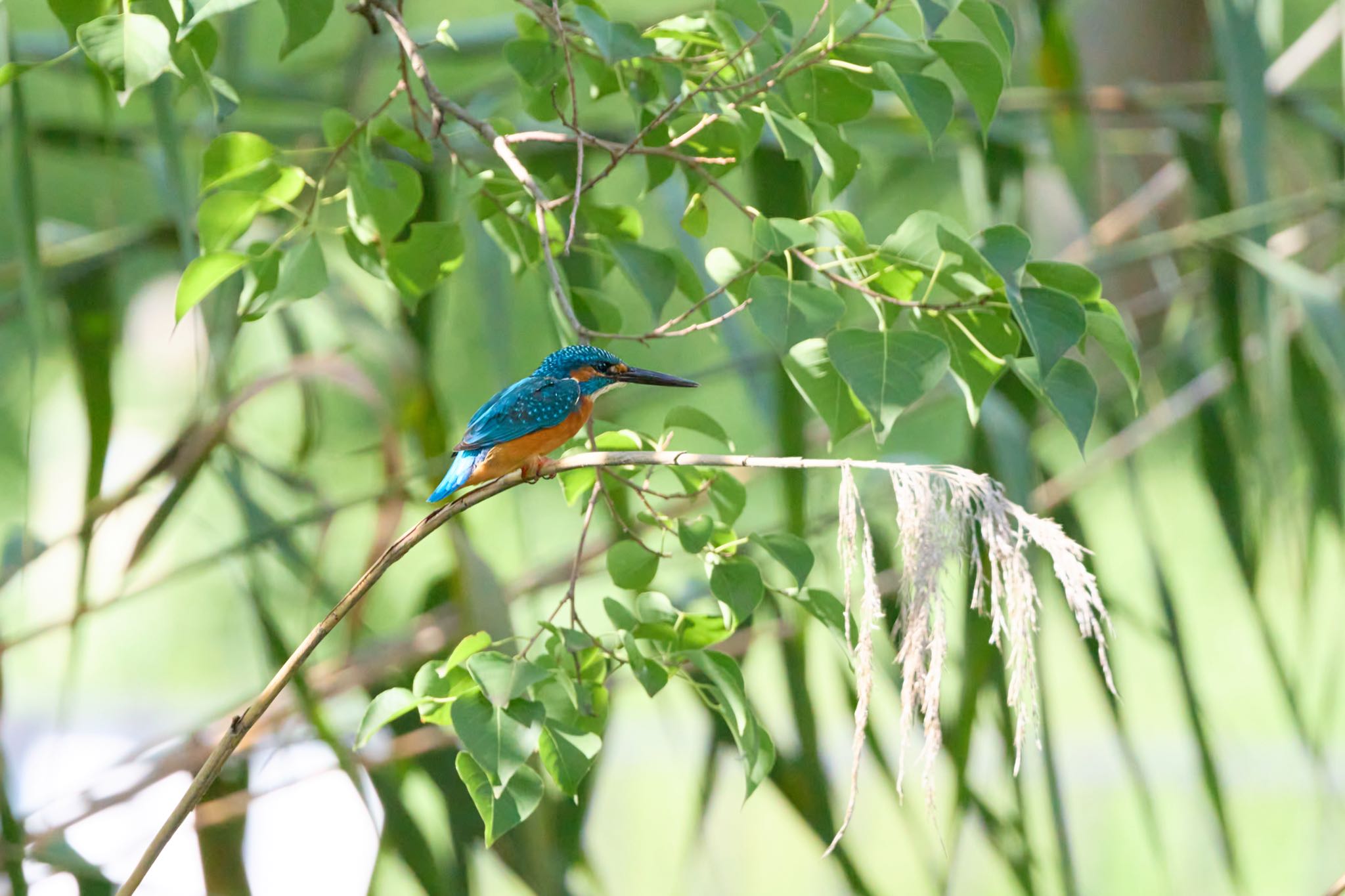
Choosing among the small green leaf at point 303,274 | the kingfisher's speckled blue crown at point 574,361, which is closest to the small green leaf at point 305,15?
the small green leaf at point 303,274

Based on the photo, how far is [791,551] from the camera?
1.92 feet

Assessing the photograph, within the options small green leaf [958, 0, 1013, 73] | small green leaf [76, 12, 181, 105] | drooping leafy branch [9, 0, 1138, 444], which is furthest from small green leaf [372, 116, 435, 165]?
small green leaf [958, 0, 1013, 73]

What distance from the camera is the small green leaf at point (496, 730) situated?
519 mm

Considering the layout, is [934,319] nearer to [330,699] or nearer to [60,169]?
[330,699]

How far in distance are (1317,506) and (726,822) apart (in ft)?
8.30

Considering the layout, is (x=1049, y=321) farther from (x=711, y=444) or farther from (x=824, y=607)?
(x=711, y=444)

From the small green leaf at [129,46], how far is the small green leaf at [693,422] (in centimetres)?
28

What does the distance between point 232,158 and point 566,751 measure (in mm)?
372

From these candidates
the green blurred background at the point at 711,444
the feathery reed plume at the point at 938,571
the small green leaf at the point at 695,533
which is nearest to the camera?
the feathery reed plume at the point at 938,571

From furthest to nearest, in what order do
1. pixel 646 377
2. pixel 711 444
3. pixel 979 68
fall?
pixel 711 444 < pixel 646 377 < pixel 979 68

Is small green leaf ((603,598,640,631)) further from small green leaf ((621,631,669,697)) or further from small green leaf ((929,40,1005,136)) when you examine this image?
small green leaf ((929,40,1005,136))

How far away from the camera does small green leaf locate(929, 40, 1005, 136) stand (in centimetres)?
60

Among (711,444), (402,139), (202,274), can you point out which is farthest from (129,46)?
Answer: (711,444)

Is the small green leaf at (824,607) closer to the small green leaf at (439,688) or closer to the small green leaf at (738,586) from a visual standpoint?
the small green leaf at (738,586)
